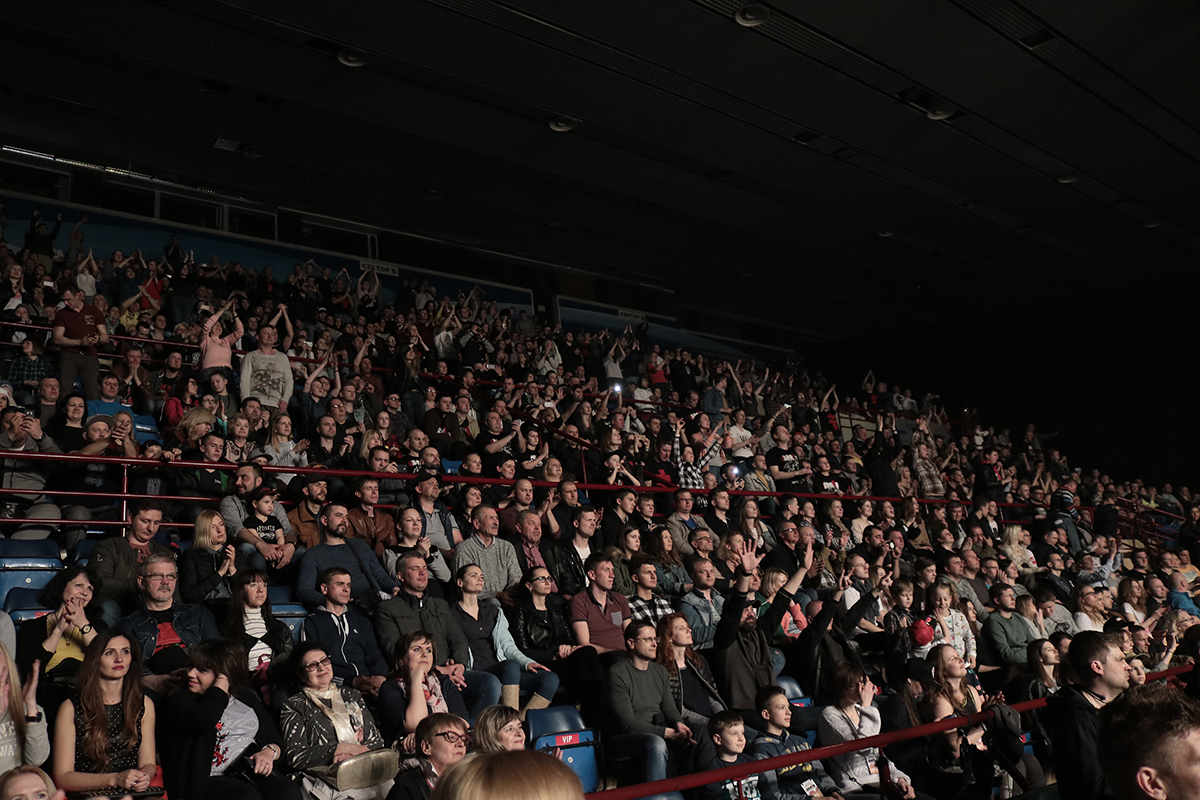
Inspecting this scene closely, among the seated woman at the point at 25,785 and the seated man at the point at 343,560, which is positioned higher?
the seated man at the point at 343,560

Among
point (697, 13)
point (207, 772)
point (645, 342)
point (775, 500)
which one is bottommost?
point (207, 772)

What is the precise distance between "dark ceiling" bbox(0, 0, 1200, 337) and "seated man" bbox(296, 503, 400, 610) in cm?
476

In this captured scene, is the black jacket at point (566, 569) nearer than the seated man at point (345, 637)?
No

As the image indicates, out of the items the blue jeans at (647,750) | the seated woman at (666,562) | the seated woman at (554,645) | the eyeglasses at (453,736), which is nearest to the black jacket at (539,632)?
the seated woman at (554,645)

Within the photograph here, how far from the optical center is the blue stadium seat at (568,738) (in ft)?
14.0

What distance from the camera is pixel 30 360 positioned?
7.45 metres

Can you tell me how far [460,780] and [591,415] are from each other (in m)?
8.78

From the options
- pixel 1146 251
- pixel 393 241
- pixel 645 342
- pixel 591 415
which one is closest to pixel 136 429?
pixel 591 415

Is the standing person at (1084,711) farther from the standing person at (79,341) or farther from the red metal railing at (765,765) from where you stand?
the standing person at (79,341)

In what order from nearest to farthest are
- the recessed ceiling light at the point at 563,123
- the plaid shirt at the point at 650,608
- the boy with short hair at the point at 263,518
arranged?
1. the boy with short hair at the point at 263,518
2. the plaid shirt at the point at 650,608
3. the recessed ceiling light at the point at 563,123

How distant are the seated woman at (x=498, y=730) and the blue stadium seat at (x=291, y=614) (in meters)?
1.80

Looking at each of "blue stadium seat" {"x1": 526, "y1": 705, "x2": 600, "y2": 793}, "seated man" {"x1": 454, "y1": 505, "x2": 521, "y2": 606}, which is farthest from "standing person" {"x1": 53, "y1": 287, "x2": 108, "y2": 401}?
"blue stadium seat" {"x1": 526, "y1": 705, "x2": 600, "y2": 793}

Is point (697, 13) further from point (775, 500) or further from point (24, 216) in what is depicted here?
point (24, 216)

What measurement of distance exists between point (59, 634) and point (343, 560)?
5.48 ft
